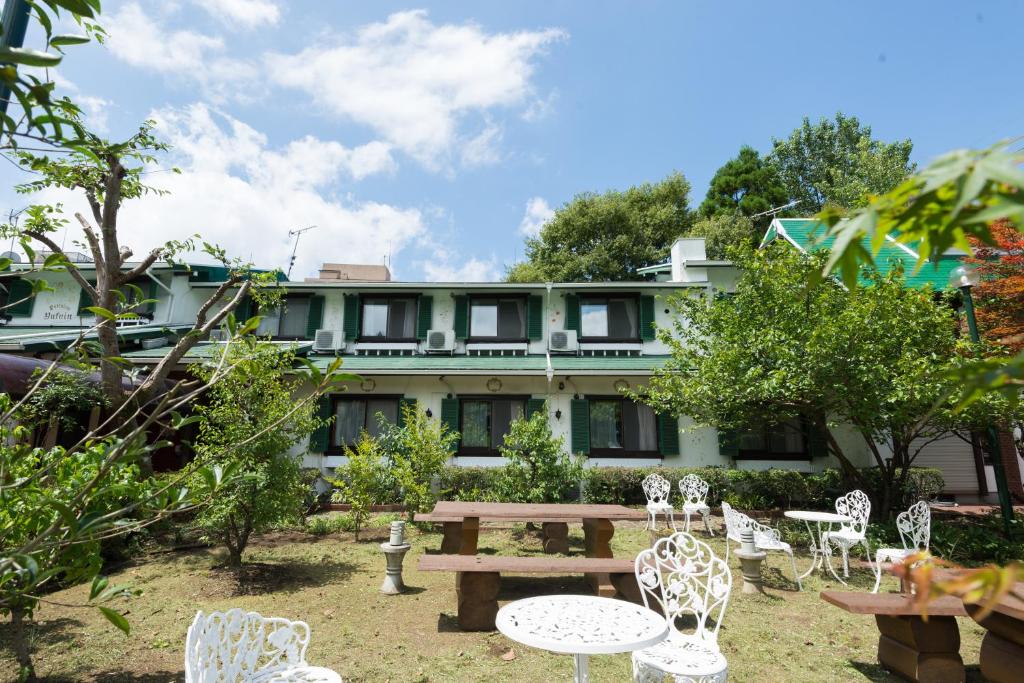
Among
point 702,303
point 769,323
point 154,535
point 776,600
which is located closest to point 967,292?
point 769,323

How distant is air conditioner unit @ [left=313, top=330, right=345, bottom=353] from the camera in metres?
14.9

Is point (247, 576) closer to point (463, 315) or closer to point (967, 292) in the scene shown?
point (463, 315)

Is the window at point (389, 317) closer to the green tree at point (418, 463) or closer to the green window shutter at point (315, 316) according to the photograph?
the green window shutter at point (315, 316)

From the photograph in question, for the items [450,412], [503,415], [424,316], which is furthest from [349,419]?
[503,415]

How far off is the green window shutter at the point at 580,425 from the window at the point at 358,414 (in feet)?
15.6

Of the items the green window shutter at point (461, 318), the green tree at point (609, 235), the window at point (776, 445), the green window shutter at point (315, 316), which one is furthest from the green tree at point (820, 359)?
the green tree at point (609, 235)

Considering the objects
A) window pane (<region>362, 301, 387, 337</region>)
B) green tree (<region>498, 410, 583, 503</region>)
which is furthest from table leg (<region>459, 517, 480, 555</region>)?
window pane (<region>362, 301, 387, 337</region>)

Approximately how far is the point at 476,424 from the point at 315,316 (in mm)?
5808

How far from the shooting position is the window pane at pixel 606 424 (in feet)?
45.3

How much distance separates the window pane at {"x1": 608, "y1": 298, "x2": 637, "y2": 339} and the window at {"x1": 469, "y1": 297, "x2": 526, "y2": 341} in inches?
101

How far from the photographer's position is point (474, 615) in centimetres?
559

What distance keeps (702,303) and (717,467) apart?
4.43m

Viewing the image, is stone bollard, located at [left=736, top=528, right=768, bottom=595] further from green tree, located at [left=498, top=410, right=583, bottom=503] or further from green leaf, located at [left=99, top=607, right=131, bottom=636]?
green leaf, located at [left=99, top=607, right=131, bottom=636]

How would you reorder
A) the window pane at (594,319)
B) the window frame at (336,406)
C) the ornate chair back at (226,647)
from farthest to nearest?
the window pane at (594,319), the window frame at (336,406), the ornate chair back at (226,647)
